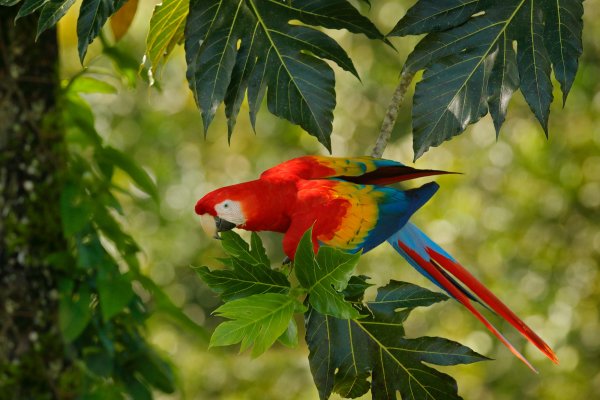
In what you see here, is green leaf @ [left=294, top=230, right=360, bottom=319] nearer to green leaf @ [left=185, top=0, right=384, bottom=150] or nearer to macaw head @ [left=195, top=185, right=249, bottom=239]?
green leaf @ [left=185, top=0, right=384, bottom=150]

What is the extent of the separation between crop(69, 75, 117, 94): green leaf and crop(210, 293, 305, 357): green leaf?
833 millimetres

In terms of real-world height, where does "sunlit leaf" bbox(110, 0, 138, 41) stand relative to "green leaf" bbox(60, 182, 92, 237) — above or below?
above

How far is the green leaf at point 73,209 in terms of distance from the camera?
53.9 inches

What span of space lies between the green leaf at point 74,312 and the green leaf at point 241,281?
0.57m

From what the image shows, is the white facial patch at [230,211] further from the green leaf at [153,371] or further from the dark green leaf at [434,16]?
the green leaf at [153,371]

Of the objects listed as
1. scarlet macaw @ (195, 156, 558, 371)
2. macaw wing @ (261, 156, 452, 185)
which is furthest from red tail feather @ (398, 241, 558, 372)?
macaw wing @ (261, 156, 452, 185)

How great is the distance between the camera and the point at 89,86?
1564 mm

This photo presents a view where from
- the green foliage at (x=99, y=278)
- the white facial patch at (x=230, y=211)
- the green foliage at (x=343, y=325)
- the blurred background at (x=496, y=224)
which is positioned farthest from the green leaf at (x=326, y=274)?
the blurred background at (x=496, y=224)

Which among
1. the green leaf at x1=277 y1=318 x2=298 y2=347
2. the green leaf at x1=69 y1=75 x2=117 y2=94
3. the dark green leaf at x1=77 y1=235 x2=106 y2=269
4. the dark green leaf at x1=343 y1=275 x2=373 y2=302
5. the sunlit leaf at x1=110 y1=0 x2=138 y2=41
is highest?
the sunlit leaf at x1=110 y1=0 x2=138 y2=41

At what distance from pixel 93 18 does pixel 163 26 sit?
0.48ft

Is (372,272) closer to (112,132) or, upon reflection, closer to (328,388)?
(112,132)

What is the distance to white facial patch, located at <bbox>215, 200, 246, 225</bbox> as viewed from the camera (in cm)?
105

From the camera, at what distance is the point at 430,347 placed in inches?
36.3

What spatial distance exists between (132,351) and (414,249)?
681 millimetres
